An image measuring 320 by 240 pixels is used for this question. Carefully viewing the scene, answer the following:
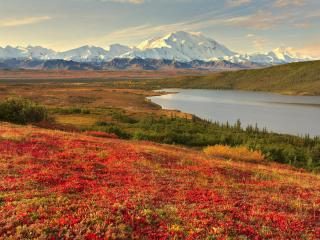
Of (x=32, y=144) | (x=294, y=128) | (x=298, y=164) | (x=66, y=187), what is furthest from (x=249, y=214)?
(x=294, y=128)

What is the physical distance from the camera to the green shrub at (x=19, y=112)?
51.1 m

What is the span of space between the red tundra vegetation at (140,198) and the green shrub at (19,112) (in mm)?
27934

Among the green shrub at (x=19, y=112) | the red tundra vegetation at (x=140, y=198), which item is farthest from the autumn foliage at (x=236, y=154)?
the green shrub at (x=19, y=112)

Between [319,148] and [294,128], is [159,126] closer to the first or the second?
[319,148]

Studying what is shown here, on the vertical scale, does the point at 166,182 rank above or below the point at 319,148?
above

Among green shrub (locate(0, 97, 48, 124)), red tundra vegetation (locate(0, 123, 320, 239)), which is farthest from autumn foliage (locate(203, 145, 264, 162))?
green shrub (locate(0, 97, 48, 124))

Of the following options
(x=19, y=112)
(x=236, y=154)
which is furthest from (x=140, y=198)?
(x=19, y=112)

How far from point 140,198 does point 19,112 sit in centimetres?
4332

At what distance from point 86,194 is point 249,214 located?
288 inches

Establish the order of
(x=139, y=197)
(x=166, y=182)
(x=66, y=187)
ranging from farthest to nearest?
1. (x=166, y=182)
2. (x=66, y=187)
3. (x=139, y=197)

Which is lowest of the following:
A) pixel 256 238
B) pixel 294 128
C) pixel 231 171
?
pixel 294 128

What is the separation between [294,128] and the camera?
8012 cm

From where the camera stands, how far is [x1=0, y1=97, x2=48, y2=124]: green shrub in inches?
2013

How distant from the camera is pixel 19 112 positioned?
5188 cm
